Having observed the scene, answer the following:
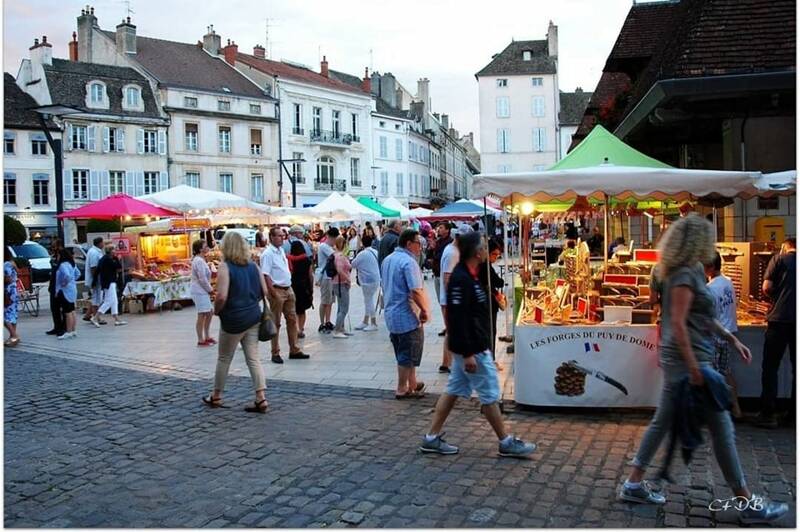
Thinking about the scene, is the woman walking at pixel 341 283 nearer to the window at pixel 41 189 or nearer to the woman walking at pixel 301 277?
the woman walking at pixel 301 277

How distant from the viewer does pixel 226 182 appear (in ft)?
157

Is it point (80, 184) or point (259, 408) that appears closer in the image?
point (259, 408)

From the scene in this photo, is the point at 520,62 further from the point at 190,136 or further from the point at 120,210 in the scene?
the point at 120,210

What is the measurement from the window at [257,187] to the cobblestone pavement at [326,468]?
4233 centimetres

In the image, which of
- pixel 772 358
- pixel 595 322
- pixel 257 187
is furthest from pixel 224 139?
pixel 772 358

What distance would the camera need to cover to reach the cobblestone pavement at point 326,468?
14.6ft

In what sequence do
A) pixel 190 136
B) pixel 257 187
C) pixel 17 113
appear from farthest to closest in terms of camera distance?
pixel 257 187 < pixel 190 136 < pixel 17 113

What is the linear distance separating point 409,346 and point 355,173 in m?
50.2

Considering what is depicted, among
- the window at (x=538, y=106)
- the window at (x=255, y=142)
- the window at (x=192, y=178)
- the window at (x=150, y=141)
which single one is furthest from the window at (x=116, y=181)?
the window at (x=538, y=106)

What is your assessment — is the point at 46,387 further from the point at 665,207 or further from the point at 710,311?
the point at 665,207

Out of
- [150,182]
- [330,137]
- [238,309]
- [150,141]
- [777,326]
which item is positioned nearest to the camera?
[777,326]

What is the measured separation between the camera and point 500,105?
2393 inches

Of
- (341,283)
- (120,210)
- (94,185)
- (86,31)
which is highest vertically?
(86,31)

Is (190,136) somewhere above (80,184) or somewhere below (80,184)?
above
